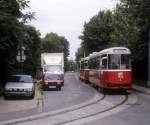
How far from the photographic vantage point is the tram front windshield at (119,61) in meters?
34.2

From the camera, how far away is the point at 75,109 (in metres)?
23.5

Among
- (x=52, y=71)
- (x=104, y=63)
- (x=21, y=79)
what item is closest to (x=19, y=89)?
(x=21, y=79)

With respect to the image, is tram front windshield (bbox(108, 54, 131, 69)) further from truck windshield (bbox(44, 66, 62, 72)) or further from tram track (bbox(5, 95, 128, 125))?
truck windshield (bbox(44, 66, 62, 72))

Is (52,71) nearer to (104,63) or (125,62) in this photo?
(104,63)

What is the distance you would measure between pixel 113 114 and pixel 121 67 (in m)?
13.3

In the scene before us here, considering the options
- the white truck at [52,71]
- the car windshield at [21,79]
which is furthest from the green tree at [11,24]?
the white truck at [52,71]

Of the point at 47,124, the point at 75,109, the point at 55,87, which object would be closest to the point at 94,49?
the point at 55,87

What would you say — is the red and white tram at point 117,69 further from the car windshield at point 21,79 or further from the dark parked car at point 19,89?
the dark parked car at point 19,89

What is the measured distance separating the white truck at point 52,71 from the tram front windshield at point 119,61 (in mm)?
8178

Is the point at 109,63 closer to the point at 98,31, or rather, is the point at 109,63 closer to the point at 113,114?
the point at 113,114

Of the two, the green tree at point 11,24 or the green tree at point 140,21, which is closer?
the green tree at point 11,24

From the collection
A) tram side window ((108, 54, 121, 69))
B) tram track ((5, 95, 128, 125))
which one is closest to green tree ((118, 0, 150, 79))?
tram side window ((108, 54, 121, 69))

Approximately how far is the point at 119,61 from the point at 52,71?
9.87 meters

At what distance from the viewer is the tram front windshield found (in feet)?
112
